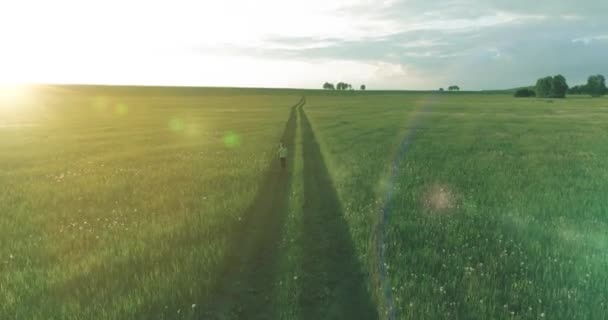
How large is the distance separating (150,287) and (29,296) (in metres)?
1.86

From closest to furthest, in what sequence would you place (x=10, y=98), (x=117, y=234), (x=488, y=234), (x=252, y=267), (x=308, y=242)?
1. (x=252, y=267)
2. (x=308, y=242)
3. (x=488, y=234)
4. (x=117, y=234)
5. (x=10, y=98)

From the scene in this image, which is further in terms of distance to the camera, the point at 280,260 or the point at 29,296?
the point at 280,260

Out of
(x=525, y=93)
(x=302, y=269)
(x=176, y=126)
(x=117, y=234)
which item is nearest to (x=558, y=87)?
(x=525, y=93)

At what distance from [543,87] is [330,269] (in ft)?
579

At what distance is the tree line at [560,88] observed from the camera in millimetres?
143250

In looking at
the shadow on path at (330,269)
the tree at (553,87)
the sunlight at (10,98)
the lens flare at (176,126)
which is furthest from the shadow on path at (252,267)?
the tree at (553,87)

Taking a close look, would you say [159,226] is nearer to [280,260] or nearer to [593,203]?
[280,260]

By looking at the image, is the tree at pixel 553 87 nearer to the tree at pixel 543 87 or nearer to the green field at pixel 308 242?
the tree at pixel 543 87

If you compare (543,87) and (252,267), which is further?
(543,87)

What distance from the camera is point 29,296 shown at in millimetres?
5684

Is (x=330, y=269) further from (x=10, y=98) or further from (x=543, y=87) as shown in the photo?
(x=543, y=87)

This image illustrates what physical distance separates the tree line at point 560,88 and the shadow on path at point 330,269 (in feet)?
554

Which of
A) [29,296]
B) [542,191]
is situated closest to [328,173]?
[542,191]

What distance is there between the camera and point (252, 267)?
6.75 m
